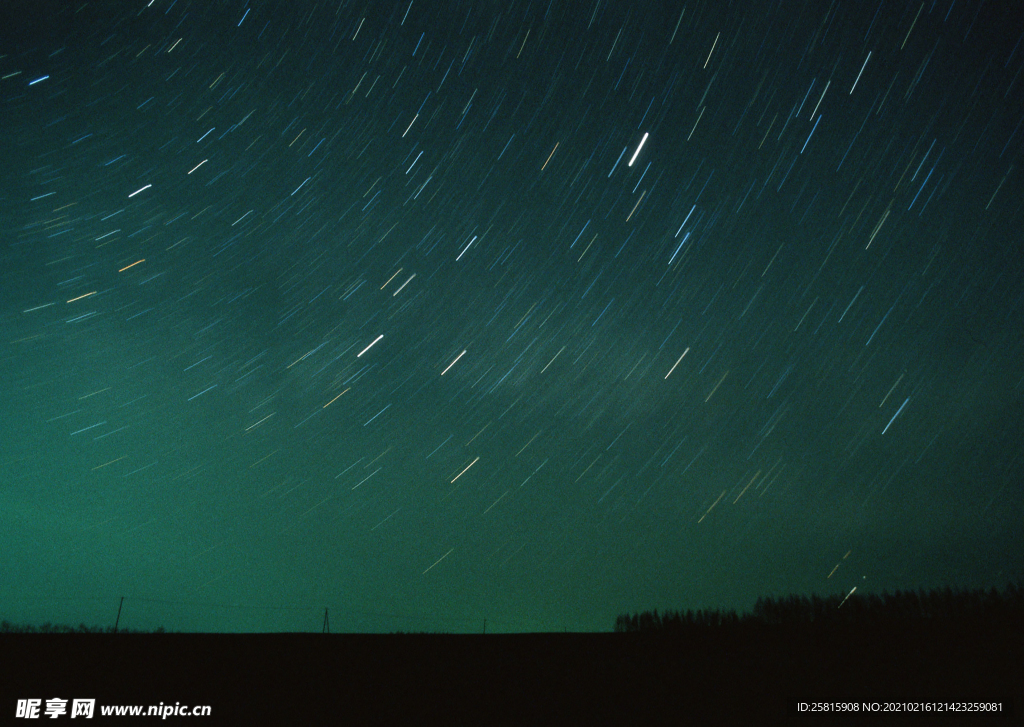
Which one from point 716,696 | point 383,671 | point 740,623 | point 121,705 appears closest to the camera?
point 121,705

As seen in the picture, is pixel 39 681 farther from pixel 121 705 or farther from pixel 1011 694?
pixel 1011 694

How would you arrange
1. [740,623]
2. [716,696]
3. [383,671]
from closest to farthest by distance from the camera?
[716,696], [383,671], [740,623]

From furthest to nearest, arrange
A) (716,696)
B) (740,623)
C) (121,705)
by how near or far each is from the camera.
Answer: (740,623) < (716,696) < (121,705)

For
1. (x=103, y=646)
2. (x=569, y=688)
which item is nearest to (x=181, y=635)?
(x=103, y=646)

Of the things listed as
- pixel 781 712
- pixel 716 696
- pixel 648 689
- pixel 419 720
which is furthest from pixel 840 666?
pixel 419 720

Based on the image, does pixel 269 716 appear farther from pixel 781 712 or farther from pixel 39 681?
pixel 781 712

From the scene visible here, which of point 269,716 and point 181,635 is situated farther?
point 181,635

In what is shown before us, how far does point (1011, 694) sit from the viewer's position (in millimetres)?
14516

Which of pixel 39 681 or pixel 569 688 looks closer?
pixel 39 681

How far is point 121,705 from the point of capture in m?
13.7

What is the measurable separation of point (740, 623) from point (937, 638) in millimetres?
4562

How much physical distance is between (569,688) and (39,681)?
11.3m

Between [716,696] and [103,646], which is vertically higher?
[103,646]

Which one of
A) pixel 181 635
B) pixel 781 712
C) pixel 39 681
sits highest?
pixel 181 635
